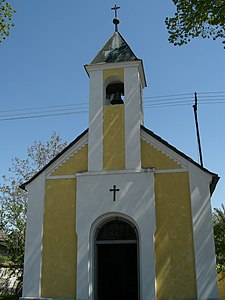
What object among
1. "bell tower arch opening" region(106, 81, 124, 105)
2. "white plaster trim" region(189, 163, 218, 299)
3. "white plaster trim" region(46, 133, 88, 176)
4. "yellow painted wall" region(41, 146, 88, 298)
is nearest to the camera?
"white plaster trim" region(189, 163, 218, 299)

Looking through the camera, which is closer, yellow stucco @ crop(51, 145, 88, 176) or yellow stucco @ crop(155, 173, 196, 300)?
yellow stucco @ crop(155, 173, 196, 300)

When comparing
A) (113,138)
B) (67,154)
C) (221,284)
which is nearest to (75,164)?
(67,154)

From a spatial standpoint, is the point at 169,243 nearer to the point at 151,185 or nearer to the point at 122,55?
the point at 151,185

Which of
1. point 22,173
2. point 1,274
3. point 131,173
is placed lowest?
point 1,274

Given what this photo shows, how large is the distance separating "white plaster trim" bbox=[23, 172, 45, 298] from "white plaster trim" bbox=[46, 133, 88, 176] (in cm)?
39

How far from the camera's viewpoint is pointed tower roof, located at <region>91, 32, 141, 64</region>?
43.6 ft

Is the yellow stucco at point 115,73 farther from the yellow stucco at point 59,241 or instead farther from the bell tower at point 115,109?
the yellow stucco at point 59,241

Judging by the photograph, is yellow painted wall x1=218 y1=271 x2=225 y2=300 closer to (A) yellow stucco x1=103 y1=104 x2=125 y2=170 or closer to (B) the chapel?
(B) the chapel

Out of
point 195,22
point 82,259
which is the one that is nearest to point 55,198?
point 82,259

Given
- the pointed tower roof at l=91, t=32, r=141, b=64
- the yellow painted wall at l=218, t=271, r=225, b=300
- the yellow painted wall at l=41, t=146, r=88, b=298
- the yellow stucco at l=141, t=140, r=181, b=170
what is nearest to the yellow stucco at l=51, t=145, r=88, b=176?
the yellow painted wall at l=41, t=146, r=88, b=298

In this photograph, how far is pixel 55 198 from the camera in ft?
39.6

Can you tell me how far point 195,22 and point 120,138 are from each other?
4543mm

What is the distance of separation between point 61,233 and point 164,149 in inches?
180

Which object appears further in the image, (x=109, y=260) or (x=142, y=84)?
(x=142, y=84)
